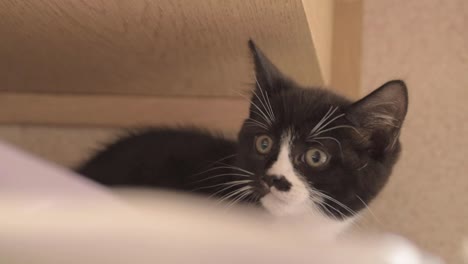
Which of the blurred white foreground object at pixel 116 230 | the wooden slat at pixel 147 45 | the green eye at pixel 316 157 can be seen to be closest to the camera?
the blurred white foreground object at pixel 116 230

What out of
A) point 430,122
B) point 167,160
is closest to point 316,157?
point 167,160

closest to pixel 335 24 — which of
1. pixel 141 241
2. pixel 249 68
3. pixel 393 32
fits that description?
pixel 393 32

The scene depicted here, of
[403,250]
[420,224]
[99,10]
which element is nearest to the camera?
[403,250]

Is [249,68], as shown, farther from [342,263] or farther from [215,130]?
[342,263]

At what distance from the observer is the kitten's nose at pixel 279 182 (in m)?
0.73

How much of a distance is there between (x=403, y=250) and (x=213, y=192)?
20.0 inches

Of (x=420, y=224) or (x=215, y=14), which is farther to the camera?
(x=420, y=224)

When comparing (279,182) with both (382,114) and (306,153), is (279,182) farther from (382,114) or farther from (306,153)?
(382,114)

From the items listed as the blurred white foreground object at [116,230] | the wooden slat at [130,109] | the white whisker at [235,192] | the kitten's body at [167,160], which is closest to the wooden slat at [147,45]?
the wooden slat at [130,109]

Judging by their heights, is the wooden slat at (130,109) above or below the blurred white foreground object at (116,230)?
above

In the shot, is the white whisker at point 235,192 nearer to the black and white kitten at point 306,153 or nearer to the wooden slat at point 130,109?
the black and white kitten at point 306,153

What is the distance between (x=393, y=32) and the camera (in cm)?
118

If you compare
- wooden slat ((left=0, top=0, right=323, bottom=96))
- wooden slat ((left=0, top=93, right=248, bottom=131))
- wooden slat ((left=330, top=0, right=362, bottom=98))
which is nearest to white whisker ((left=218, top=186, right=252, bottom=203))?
wooden slat ((left=0, top=0, right=323, bottom=96))

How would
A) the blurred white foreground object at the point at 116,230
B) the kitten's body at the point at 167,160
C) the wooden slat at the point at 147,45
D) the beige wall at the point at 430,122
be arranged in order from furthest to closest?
the beige wall at the point at 430,122, the kitten's body at the point at 167,160, the wooden slat at the point at 147,45, the blurred white foreground object at the point at 116,230
